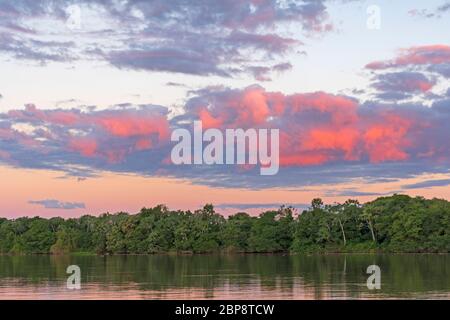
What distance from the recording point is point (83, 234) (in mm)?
160375

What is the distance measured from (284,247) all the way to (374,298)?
3768 inches

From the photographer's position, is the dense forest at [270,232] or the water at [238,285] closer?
the water at [238,285]

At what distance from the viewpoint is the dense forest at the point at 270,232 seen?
129m

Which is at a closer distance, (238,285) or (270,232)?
(238,285)

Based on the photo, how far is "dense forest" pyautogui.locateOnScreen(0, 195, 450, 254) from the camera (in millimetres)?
129250

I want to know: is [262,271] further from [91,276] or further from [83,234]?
[83,234]

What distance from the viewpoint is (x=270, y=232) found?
141125 millimetres
